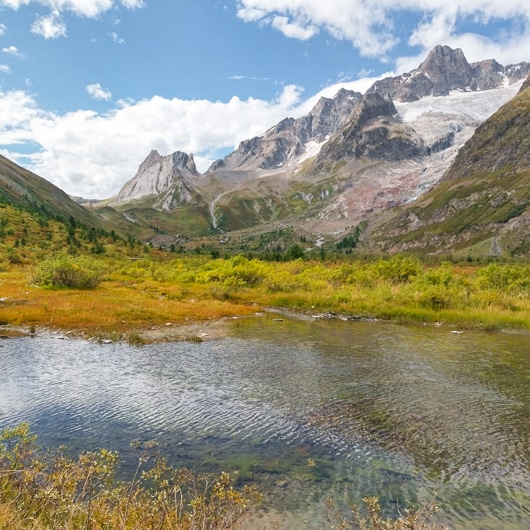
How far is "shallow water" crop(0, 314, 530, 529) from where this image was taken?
1236 centimetres

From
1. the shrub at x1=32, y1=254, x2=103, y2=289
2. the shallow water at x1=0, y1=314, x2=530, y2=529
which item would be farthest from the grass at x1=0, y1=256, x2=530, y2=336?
the shallow water at x1=0, y1=314, x2=530, y2=529

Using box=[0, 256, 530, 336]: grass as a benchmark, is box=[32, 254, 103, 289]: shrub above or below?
above

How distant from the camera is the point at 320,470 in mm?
13141

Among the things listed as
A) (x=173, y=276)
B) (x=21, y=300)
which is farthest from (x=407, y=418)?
(x=173, y=276)

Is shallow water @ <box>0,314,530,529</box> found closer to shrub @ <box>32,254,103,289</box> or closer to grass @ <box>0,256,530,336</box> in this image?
grass @ <box>0,256,530,336</box>

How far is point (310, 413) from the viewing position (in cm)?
1800

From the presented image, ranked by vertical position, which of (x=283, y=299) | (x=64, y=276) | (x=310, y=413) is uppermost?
(x=64, y=276)

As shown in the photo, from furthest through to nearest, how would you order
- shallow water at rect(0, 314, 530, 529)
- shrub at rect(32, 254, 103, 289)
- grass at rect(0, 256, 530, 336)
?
shrub at rect(32, 254, 103, 289)
grass at rect(0, 256, 530, 336)
shallow water at rect(0, 314, 530, 529)

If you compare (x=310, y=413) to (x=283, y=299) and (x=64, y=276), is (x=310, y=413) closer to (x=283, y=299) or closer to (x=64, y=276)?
(x=283, y=299)

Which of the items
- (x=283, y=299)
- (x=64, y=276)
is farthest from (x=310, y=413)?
(x=64, y=276)

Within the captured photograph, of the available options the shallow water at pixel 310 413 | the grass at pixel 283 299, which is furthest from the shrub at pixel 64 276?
the shallow water at pixel 310 413

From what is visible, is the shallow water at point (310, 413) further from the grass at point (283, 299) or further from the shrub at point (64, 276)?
the shrub at point (64, 276)

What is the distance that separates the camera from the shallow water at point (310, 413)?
12.4 m

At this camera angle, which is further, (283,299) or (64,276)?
(64,276)
